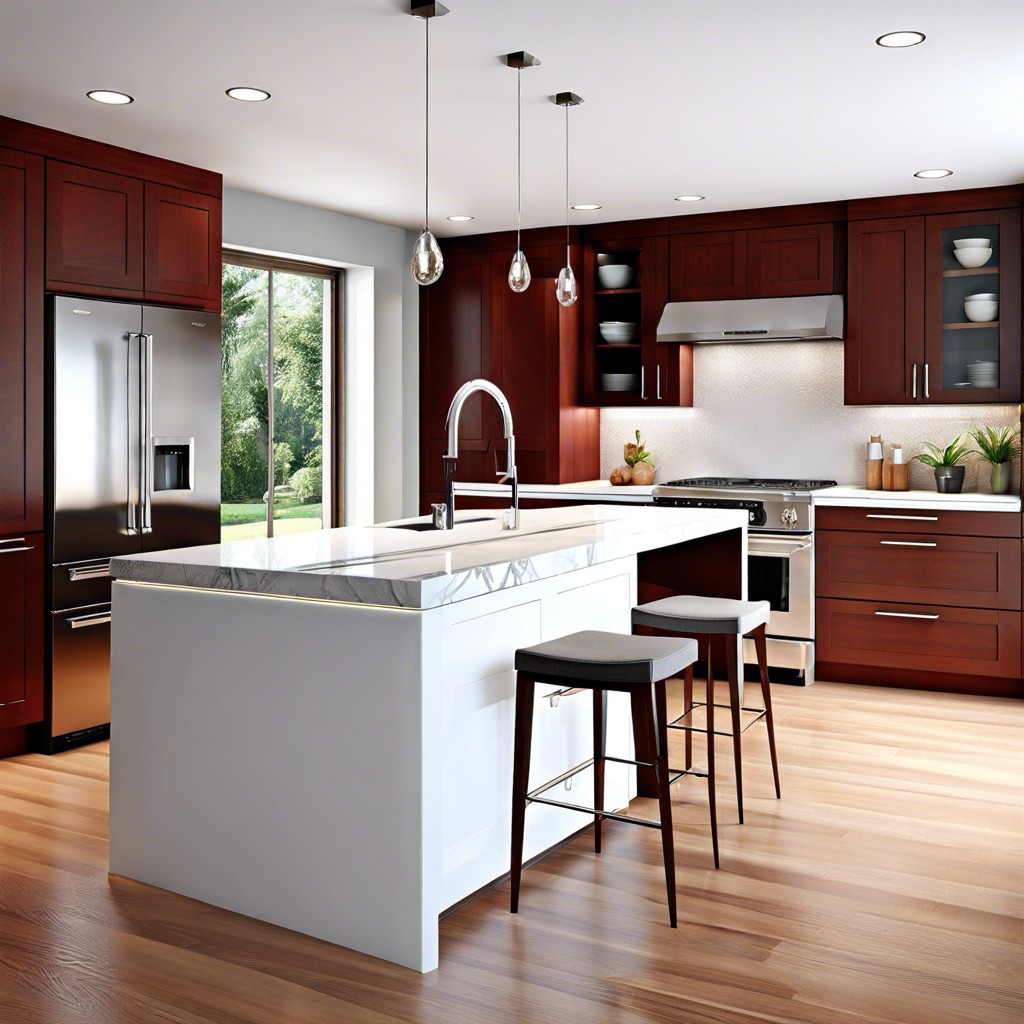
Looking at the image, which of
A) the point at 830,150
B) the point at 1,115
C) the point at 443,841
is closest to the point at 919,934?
the point at 443,841

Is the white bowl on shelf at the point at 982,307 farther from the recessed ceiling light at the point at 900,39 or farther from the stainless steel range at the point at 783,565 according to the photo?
the recessed ceiling light at the point at 900,39

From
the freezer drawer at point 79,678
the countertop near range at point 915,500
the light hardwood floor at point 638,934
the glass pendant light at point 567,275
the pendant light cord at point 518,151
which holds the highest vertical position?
the pendant light cord at point 518,151

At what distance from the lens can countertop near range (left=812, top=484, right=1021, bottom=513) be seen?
513 centimetres

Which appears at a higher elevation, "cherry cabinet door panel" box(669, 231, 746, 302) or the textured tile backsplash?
"cherry cabinet door panel" box(669, 231, 746, 302)

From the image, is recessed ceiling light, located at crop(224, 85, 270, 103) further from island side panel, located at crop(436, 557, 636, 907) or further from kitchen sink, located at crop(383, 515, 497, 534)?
island side panel, located at crop(436, 557, 636, 907)

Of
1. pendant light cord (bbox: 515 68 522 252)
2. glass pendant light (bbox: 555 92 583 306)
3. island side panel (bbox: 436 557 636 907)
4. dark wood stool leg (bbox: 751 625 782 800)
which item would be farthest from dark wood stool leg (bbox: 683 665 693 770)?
pendant light cord (bbox: 515 68 522 252)

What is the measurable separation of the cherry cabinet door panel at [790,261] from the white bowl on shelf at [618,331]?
749 mm

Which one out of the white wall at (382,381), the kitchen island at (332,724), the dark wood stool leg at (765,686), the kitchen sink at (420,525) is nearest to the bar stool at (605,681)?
the kitchen island at (332,724)

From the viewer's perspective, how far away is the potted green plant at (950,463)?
18.1ft

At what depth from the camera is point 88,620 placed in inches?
176

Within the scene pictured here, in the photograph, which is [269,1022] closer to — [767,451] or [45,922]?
[45,922]

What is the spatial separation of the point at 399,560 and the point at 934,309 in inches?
149

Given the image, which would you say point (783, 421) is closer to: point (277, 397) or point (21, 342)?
point (277, 397)

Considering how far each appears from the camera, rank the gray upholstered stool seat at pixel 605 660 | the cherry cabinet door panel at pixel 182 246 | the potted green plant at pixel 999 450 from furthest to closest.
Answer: the potted green plant at pixel 999 450, the cherry cabinet door panel at pixel 182 246, the gray upholstered stool seat at pixel 605 660
